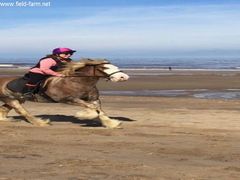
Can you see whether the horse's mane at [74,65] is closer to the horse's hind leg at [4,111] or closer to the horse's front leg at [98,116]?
the horse's front leg at [98,116]

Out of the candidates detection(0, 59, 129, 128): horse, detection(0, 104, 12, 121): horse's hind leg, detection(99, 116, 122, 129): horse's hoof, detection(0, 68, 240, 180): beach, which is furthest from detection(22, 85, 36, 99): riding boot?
detection(99, 116, 122, 129): horse's hoof

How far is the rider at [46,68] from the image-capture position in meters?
11.0

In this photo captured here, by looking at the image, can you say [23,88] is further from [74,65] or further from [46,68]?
[74,65]

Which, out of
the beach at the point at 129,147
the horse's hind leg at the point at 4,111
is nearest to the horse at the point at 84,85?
the beach at the point at 129,147

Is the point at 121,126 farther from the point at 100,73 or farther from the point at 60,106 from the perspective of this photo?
the point at 60,106

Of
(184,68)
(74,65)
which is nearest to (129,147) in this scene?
(74,65)

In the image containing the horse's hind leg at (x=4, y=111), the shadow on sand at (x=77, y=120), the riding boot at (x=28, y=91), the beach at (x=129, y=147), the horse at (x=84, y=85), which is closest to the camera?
the beach at (x=129, y=147)

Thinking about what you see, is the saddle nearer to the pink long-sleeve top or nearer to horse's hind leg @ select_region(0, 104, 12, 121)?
the pink long-sleeve top

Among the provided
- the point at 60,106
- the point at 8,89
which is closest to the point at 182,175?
the point at 8,89

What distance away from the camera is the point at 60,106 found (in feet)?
50.9

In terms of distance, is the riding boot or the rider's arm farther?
the riding boot

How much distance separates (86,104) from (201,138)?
8.59 feet

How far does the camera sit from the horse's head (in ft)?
36.1

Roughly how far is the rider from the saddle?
68 mm
